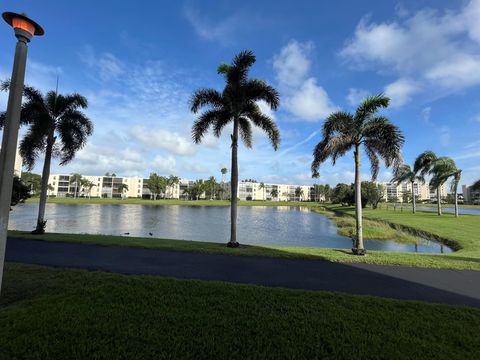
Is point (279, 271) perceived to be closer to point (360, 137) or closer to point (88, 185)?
point (360, 137)

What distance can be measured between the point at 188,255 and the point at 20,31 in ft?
25.9

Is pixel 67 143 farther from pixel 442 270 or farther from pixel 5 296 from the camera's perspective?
pixel 442 270

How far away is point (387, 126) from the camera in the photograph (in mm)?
12820

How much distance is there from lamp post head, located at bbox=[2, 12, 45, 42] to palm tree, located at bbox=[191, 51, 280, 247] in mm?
10928

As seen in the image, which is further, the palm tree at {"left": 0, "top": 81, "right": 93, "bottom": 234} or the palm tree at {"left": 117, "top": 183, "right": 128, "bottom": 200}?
the palm tree at {"left": 117, "top": 183, "right": 128, "bottom": 200}

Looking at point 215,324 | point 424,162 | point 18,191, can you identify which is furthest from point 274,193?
point 215,324

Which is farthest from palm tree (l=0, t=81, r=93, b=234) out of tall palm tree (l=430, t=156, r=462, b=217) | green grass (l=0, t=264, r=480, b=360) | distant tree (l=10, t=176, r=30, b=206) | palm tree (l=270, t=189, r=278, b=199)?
palm tree (l=270, t=189, r=278, b=199)

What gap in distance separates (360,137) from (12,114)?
12704 millimetres

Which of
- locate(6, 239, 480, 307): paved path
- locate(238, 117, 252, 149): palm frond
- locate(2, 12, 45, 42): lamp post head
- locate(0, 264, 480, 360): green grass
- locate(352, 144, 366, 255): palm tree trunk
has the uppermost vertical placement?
locate(238, 117, 252, 149): palm frond

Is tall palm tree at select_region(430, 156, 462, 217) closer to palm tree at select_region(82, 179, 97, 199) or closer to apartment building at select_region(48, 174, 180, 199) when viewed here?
apartment building at select_region(48, 174, 180, 199)

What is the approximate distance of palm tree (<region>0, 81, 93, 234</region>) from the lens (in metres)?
16.3

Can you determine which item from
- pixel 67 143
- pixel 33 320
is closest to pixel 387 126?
pixel 33 320

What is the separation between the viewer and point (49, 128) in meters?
16.6

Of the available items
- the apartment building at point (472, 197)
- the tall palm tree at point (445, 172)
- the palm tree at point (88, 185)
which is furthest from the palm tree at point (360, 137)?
the apartment building at point (472, 197)
